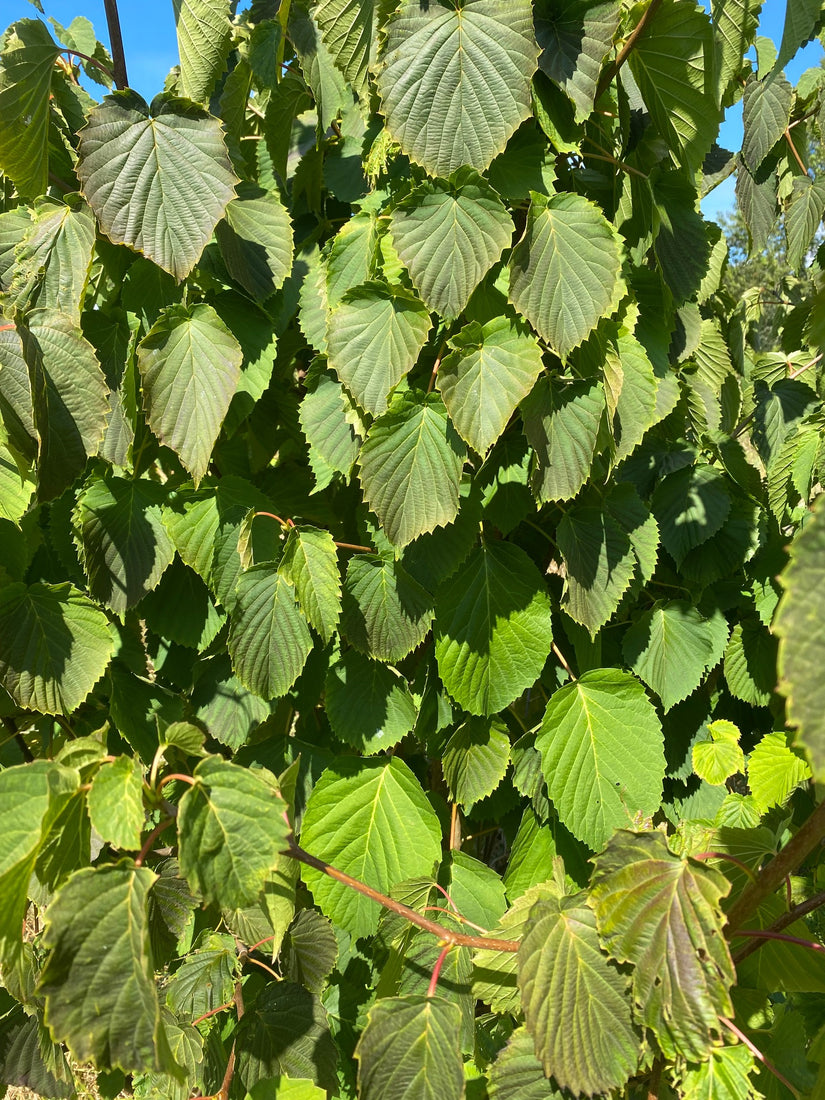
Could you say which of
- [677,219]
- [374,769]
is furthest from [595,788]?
[677,219]

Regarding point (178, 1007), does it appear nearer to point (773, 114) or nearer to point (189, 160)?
point (189, 160)

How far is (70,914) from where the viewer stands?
30.9 inches

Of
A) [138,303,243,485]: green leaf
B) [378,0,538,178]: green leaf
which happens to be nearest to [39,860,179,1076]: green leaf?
[138,303,243,485]: green leaf

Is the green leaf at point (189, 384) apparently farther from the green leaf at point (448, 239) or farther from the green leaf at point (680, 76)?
the green leaf at point (680, 76)

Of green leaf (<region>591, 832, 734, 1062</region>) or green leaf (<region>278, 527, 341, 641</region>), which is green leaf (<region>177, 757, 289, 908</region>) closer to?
green leaf (<region>591, 832, 734, 1062</region>)

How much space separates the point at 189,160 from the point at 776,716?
5.12 ft

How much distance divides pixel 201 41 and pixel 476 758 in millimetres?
1383

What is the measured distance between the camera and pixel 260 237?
5.18 ft

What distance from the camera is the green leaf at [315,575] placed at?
4.55ft

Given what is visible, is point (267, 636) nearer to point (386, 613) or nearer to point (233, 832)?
point (386, 613)

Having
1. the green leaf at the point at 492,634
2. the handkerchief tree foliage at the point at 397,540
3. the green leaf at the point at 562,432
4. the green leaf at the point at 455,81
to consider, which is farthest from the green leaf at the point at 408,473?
the green leaf at the point at 455,81

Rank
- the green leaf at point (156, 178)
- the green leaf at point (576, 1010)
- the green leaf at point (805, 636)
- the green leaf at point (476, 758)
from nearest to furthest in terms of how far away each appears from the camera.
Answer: the green leaf at point (805, 636) < the green leaf at point (576, 1010) < the green leaf at point (156, 178) < the green leaf at point (476, 758)

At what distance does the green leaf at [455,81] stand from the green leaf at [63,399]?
0.56m

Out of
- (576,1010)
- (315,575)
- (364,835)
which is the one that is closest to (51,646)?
(315,575)
